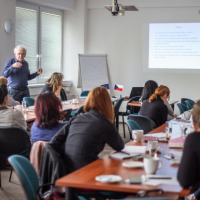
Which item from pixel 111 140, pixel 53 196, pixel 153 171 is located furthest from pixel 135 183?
pixel 111 140

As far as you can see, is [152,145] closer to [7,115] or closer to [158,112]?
[7,115]

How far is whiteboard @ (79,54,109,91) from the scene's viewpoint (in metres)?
8.98

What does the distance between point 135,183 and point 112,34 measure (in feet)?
24.0

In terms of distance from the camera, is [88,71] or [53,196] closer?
[53,196]

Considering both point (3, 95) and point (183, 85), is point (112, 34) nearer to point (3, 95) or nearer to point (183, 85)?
point (183, 85)

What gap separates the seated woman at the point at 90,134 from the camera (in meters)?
2.67

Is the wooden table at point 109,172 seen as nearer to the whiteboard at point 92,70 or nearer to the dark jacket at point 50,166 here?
the dark jacket at point 50,166

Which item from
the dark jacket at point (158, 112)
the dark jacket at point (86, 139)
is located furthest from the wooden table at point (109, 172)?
the dark jacket at point (158, 112)

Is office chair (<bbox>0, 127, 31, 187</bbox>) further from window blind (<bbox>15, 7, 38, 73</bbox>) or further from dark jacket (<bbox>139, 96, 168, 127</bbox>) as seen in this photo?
window blind (<bbox>15, 7, 38, 73</bbox>)

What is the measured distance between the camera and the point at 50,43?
8984 millimetres

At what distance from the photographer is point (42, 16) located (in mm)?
8531

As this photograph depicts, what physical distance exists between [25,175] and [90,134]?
709 millimetres

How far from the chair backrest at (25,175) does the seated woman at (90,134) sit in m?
0.49

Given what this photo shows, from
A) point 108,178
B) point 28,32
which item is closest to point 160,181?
point 108,178
